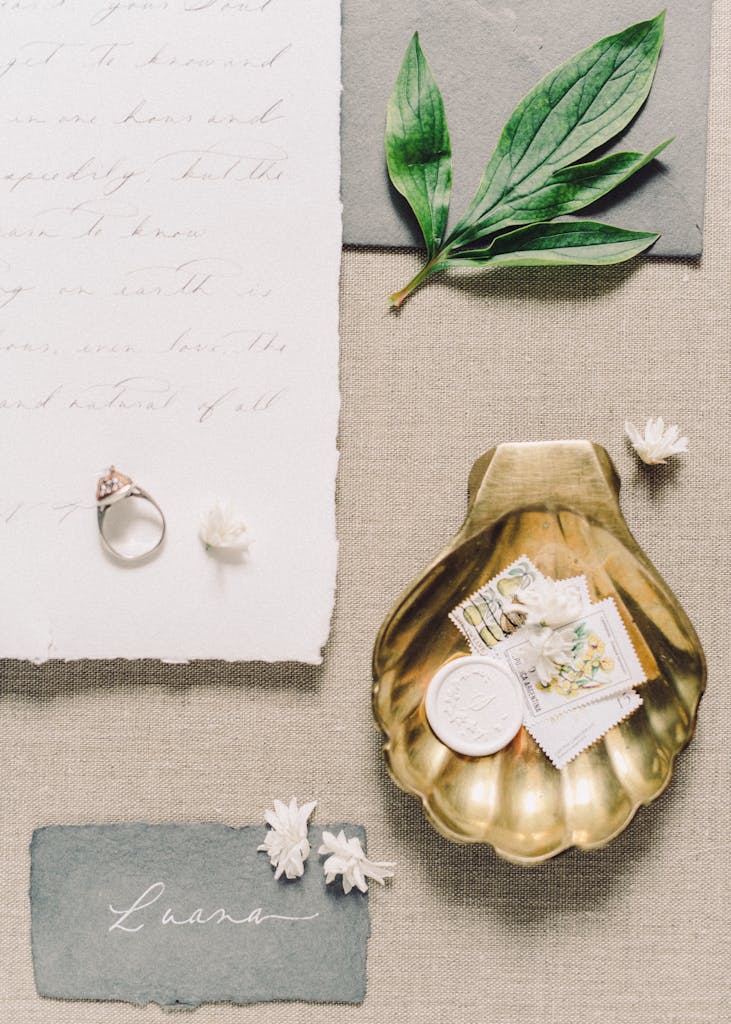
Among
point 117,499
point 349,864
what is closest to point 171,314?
point 117,499

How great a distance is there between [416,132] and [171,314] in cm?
17

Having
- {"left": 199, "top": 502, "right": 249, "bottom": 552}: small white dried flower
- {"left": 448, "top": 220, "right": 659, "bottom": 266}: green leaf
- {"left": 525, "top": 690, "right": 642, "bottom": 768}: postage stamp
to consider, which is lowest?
{"left": 525, "top": 690, "right": 642, "bottom": 768}: postage stamp

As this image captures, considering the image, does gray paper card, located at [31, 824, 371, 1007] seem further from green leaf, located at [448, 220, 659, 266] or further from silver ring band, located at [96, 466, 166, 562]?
green leaf, located at [448, 220, 659, 266]

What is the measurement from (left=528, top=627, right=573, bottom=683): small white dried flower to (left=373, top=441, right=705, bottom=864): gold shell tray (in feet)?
0.11

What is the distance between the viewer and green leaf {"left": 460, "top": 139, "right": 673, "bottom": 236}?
41 centimetres

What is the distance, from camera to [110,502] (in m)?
0.40

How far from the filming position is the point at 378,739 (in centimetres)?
43

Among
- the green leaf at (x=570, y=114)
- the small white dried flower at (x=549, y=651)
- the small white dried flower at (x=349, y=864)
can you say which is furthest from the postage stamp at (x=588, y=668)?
the green leaf at (x=570, y=114)

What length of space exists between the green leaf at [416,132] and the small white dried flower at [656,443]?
0.16m

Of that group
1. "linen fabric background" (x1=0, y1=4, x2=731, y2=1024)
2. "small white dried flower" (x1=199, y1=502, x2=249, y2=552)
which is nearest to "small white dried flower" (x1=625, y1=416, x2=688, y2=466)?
"linen fabric background" (x1=0, y1=4, x2=731, y2=1024)

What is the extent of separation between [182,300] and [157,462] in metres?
0.09

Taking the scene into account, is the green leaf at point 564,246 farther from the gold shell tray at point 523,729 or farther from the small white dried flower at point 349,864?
the small white dried flower at point 349,864

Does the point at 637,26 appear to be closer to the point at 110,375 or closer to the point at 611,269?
the point at 611,269

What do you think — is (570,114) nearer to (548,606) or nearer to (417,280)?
(417,280)
